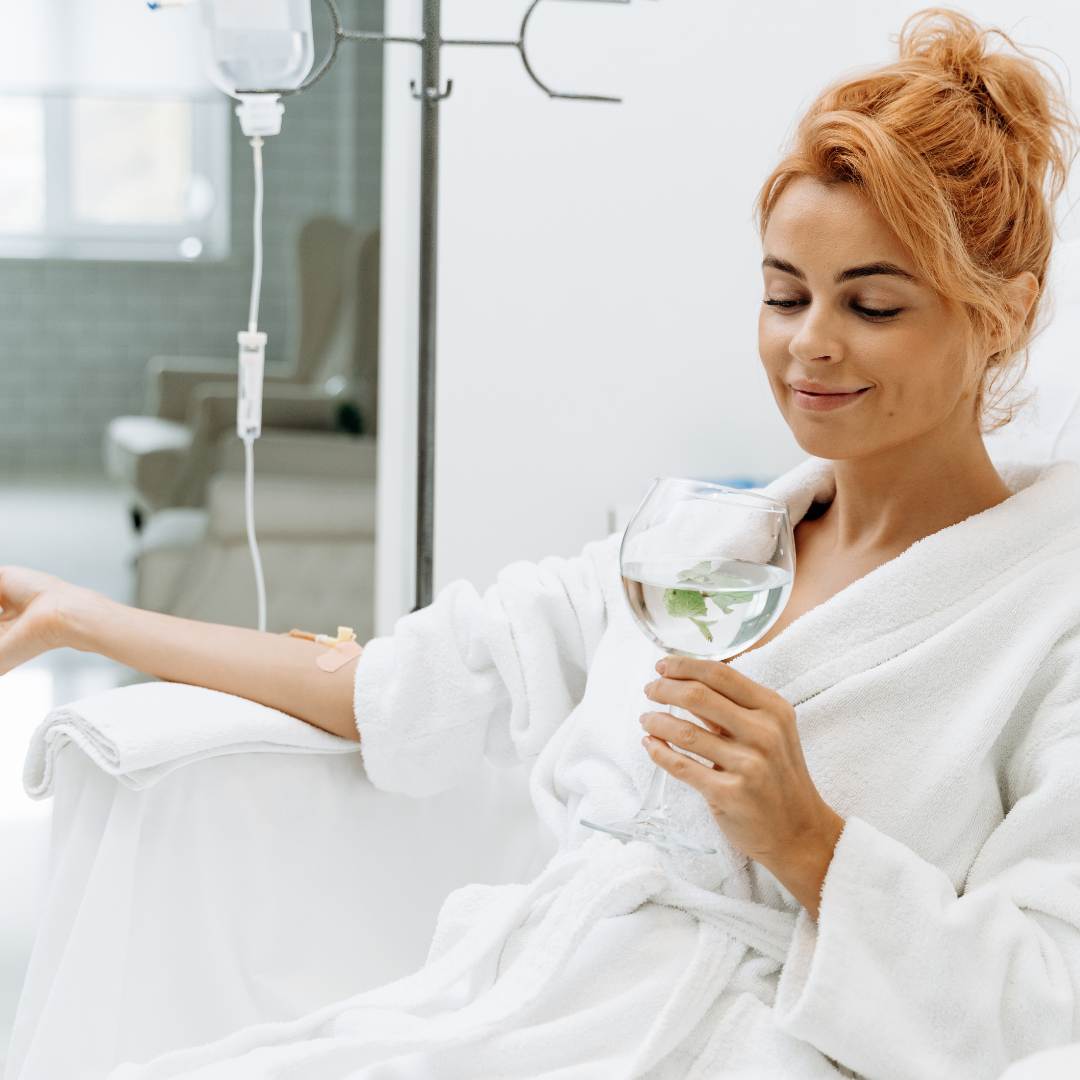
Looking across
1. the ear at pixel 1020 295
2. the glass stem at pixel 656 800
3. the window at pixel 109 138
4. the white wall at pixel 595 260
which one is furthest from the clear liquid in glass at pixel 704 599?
the window at pixel 109 138

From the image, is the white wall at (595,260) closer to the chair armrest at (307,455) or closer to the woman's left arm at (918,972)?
the chair armrest at (307,455)

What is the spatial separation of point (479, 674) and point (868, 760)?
45cm

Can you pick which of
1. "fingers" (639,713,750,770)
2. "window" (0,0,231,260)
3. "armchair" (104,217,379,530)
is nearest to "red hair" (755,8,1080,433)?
"fingers" (639,713,750,770)

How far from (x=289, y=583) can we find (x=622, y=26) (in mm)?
1272

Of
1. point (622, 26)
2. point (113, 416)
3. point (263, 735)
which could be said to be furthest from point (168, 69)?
point (263, 735)

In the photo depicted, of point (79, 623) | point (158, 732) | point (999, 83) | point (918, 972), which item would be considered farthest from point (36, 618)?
point (999, 83)

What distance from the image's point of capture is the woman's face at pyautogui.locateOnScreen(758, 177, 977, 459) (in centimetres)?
118

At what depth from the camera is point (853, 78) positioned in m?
1.26

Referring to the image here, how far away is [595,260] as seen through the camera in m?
2.83

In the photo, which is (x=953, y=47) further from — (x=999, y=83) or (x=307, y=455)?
(x=307, y=455)

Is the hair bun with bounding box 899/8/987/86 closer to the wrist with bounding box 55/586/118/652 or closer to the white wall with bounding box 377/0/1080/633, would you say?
the wrist with bounding box 55/586/118/652

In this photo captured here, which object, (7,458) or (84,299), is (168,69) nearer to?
(84,299)

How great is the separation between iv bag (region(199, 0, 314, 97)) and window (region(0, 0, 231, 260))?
1.22 metres

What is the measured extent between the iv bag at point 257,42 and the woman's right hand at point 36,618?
2.10 ft
